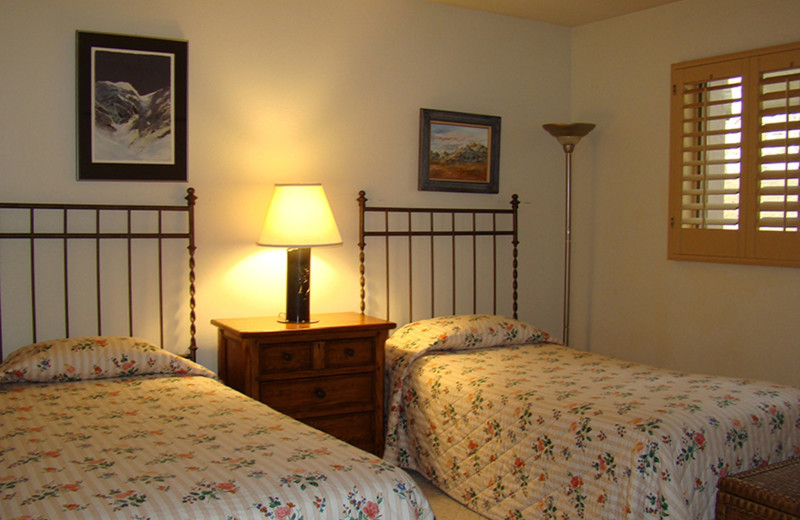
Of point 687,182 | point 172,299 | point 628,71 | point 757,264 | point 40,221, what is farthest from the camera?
point 628,71

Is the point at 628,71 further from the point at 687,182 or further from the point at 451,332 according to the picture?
the point at 451,332

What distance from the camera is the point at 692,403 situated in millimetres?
2613

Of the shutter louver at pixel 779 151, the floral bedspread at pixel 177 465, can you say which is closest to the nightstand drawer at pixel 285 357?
the floral bedspread at pixel 177 465

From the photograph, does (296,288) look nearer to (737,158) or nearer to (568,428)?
(568,428)

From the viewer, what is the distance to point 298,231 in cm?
338

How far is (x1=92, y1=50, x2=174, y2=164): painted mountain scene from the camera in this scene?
323cm

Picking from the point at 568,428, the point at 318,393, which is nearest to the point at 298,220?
the point at 318,393

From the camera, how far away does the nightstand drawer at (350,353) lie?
3.34 meters

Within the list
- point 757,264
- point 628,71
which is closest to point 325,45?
point 628,71

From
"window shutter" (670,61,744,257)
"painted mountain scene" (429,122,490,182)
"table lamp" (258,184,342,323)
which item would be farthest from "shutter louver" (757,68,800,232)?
"table lamp" (258,184,342,323)

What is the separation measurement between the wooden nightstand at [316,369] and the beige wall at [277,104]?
32 centimetres

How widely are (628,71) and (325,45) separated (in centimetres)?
173

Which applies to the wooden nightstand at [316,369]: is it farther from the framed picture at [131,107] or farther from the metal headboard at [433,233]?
the framed picture at [131,107]

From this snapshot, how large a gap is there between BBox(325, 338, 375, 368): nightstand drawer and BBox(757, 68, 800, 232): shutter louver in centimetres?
193
